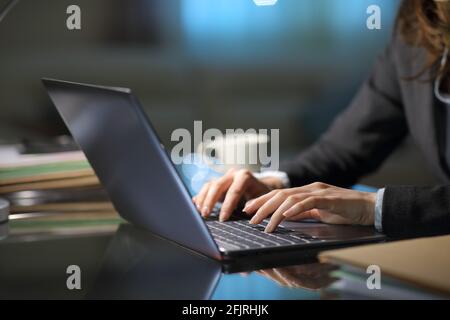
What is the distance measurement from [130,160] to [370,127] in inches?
33.0

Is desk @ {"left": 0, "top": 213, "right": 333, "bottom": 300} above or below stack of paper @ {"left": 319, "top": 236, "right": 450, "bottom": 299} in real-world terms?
below

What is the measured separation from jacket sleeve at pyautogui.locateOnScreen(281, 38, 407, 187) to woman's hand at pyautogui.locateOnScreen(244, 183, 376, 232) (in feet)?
1.92

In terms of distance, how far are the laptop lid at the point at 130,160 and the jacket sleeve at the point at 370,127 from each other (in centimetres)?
63

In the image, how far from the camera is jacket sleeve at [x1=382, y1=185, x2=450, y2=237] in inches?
30.4

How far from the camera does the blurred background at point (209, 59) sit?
2.77 metres

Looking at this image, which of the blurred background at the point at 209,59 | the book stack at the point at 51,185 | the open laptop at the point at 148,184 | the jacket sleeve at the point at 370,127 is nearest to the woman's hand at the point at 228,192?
the open laptop at the point at 148,184

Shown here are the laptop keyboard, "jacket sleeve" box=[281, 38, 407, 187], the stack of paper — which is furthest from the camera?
"jacket sleeve" box=[281, 38, 407, 187]

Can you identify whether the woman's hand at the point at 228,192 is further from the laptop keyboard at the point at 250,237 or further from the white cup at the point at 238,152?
the white cup at the point at 238,152

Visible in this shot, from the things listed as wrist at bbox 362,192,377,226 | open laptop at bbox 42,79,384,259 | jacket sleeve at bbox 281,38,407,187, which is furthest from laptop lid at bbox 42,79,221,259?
jacket sleeve at bbox 281,38,407,187

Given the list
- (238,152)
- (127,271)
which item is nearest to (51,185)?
(238,152)

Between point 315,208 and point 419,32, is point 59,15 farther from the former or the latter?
point 315,208

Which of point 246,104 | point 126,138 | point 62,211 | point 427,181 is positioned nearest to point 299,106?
point 246,104

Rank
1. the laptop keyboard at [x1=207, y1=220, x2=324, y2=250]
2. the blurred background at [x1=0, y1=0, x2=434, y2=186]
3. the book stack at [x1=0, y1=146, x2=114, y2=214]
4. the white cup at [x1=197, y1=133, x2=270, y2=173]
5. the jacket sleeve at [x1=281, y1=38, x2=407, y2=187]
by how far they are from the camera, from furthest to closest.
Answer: the blurred background at [x1=0, y1=0, x2=434, y2=186]
the jacket sleeve at [x1=281, y1=38, x2=407, y2=187]
the white cup at [x1=197, y1=133, x2=270, y2=173]
the book stack at [x1=0, y1=146, x2=114, y2=214]
the laptop keyboard at [x1=207, y1=220, x2=324, y2=250]

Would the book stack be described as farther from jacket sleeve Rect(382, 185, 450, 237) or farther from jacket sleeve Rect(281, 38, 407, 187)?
jacket sleeve Rect(281, 38, 407, 187)
